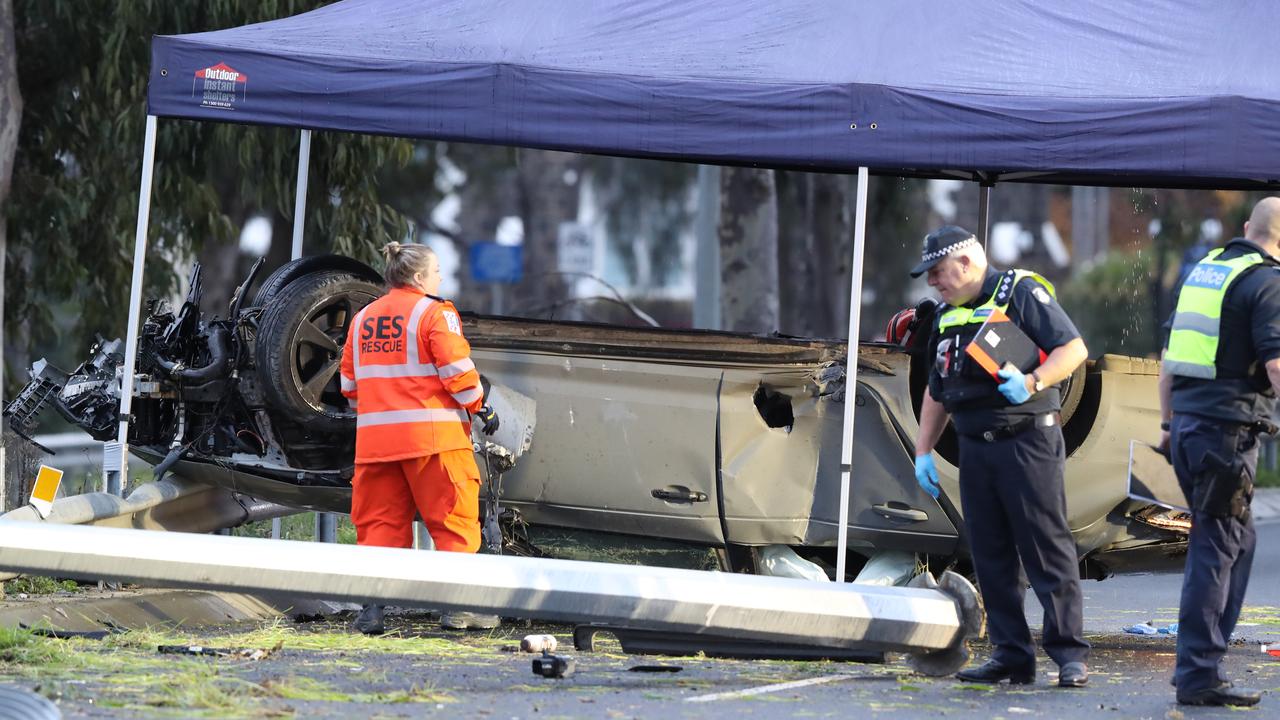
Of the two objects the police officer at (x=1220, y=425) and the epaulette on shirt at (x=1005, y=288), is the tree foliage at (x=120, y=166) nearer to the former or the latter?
the epaulette on shirt at (x=1005, y=288)

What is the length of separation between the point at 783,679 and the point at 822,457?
1634 mm

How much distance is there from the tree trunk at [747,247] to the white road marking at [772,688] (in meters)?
9.69

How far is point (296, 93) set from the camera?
8414 mm

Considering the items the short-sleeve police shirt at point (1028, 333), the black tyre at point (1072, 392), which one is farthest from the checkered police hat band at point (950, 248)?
the black tyre at point (1072, 392)

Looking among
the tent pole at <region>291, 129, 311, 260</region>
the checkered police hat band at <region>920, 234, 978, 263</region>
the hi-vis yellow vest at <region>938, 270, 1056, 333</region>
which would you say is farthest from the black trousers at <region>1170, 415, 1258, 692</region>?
the tent pole at <region>291, 129, 311, 260</region>

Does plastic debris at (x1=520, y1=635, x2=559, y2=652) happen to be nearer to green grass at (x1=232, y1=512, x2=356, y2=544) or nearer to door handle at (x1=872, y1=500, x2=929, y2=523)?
door handle at (x1=872, y1=500, x2=929, y2=523)

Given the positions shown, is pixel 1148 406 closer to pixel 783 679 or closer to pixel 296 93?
pixel 783 679

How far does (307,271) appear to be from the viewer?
848 cm

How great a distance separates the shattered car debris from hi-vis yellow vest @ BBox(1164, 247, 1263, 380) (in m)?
1.71

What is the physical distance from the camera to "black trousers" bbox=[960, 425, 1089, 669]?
6.59 meters

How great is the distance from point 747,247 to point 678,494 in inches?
341

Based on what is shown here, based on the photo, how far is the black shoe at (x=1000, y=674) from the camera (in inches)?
267

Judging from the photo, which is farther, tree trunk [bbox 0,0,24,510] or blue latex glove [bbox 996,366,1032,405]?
tree trunk [bbox 0,0,24,510]

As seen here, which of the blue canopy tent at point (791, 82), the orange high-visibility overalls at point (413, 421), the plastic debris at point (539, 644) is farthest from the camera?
the blue canopy tent at point (791, 82)
